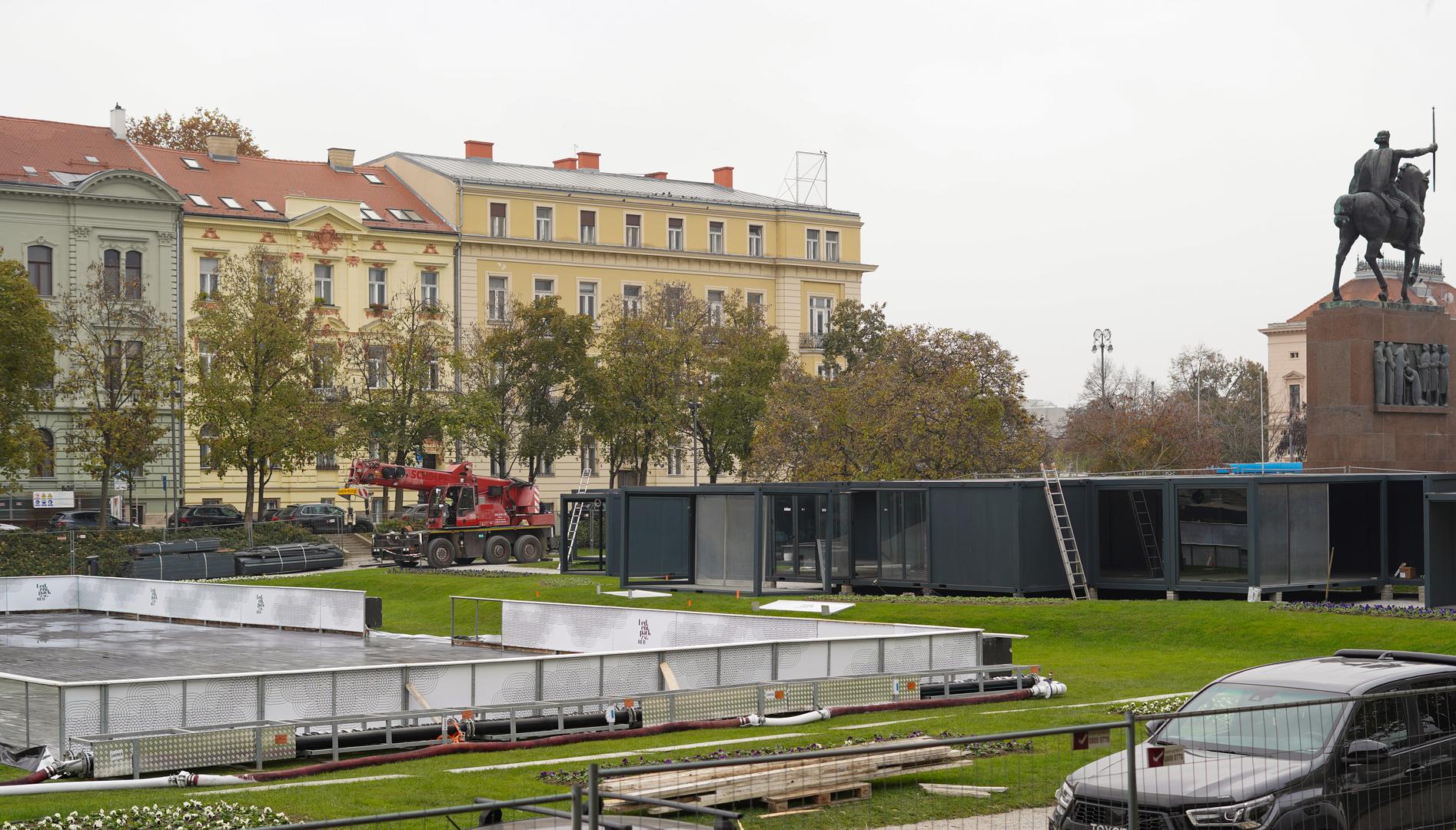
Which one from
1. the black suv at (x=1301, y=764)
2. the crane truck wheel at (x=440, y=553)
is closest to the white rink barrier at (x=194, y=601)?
the crane truck wheel at (x=440, y=553)

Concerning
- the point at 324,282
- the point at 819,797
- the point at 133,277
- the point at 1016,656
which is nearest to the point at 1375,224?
the point at 1016,656

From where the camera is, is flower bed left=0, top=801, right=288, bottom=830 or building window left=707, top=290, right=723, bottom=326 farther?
building window left=707, top=290, right=723, bottom=326

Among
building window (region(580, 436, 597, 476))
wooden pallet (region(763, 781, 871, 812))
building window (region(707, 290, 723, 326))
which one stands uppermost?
building window (region(707, 290, 723, 326))

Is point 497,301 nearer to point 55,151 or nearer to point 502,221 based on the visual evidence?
point 502,221

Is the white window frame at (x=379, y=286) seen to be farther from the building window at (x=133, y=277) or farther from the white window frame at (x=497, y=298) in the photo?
the building window at (x=133, y=277)

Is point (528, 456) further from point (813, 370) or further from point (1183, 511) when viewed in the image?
point (1183, 511)

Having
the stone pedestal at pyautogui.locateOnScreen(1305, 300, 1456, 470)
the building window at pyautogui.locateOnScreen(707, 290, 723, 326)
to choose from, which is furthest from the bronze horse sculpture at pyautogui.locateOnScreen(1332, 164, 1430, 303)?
the building window at pyautogui.locateOnScreen(707, 290, 723, 326)

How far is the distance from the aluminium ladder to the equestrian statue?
6.70 m

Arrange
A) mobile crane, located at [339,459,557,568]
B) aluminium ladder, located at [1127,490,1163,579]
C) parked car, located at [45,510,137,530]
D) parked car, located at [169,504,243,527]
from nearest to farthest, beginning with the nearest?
1. aluminium ladder, located at [1127,490,1163,579]
2. mobile crane, located at [339,459,557,568]
3. parked car, located at [45,510,137,530]
4. parked car, located at [169,504,243,527]

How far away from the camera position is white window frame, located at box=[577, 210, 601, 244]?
83.6 meters

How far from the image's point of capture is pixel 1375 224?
37250 millimetres

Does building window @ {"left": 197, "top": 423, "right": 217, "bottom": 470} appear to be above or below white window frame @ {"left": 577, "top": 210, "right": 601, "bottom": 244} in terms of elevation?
below

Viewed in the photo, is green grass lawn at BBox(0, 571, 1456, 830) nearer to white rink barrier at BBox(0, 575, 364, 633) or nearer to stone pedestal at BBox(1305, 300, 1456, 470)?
white rink barrier at BBox(0, 575, 364, 633)

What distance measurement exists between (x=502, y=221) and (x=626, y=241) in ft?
22.6
